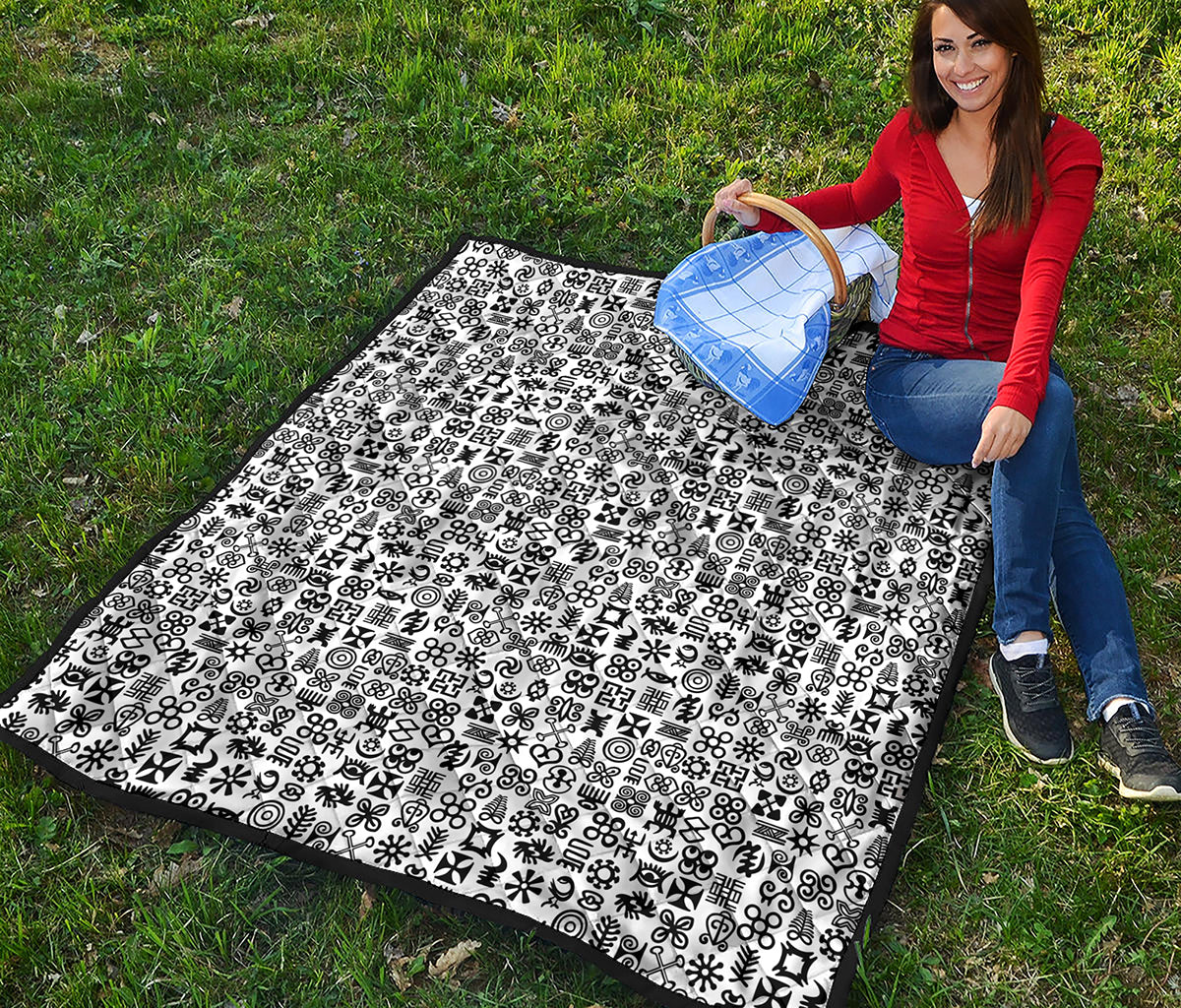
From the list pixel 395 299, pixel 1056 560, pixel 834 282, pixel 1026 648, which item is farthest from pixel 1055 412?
pixel 395 299

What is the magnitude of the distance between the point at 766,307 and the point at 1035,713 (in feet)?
5.83

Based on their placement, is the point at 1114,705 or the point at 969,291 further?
the point at 969,291

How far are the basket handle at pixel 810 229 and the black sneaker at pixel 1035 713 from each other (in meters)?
1.45

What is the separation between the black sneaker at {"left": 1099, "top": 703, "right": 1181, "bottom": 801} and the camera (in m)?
2.87

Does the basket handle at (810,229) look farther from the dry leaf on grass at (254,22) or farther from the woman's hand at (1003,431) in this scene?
the dry leaf on grass at (254,22)

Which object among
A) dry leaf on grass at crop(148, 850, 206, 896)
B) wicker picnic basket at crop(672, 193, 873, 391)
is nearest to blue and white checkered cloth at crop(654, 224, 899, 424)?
wicker picnic basket at crop(672, 193, 873, 391)

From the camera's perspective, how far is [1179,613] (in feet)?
11.2

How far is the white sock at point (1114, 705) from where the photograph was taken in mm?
3016

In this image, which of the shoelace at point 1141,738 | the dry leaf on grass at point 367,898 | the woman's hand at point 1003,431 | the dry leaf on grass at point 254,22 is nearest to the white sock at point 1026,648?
the shoelace at point 1141,738

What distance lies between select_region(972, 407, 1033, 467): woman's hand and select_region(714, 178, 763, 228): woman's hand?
1325 millimetres

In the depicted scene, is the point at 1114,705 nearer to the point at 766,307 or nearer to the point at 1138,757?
the point at 1138,757

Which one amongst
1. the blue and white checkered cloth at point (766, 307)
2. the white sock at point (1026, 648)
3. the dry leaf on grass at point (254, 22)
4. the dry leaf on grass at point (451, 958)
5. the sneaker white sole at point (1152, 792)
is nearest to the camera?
the dry leaf on grass at point (451, 958)

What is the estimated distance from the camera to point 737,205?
154 inches

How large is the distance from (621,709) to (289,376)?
7.11 ft
